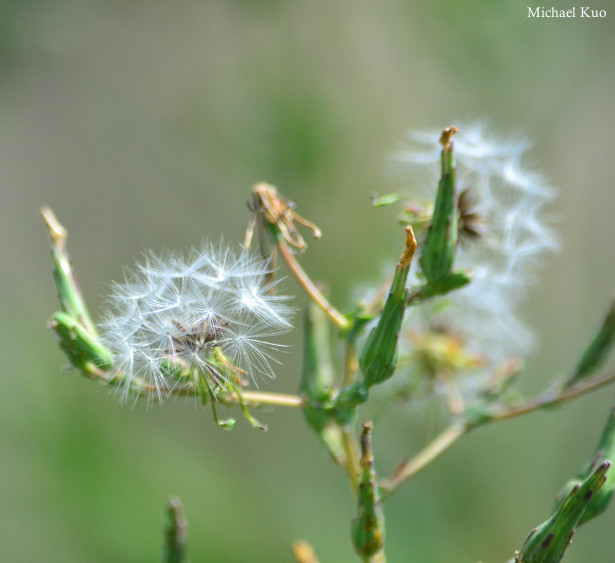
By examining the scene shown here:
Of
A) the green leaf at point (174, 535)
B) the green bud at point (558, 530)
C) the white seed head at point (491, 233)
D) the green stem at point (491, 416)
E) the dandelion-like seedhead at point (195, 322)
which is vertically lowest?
the green bud at point (558, 530)

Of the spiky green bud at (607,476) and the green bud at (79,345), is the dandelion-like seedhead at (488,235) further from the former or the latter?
the green bud at (79,345)

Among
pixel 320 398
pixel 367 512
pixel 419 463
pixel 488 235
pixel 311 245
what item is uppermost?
pixel 311 245

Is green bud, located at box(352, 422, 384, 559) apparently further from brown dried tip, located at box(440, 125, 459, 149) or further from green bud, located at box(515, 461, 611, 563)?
brown dried tip, located at box(440, 125, 459, 149)

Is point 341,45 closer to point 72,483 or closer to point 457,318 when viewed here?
point 457,318

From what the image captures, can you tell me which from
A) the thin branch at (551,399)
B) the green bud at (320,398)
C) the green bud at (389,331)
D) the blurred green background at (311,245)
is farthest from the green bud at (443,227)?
the blurred green background at (311,245)

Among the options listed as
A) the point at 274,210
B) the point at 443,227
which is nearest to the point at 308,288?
the point at 274,210

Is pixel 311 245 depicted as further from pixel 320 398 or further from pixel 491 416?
pixel 320 398
